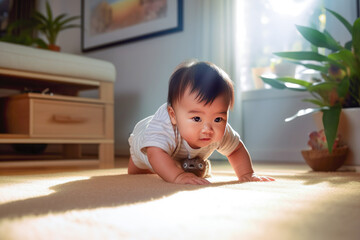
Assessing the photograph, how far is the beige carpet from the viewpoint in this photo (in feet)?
1.35

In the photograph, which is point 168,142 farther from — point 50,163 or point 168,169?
point 50,163

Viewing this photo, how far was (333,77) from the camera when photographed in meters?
1.47

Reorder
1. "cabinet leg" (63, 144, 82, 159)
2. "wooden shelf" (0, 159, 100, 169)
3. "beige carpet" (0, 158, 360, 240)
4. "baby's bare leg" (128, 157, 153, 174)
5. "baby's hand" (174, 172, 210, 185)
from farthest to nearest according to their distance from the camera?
1. "cabinet leg" (63, 144, 82, 159)
2. "wooden shelf" (0, 159, 100, 169)
3. "baby's bare leg" (128, 157, 153, 174)
4. "baby's hand" (174, 172, 210, 185)
5. "beige carpet" (0, 158, 360, 240)

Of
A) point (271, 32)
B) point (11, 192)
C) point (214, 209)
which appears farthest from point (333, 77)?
point (11, 192)

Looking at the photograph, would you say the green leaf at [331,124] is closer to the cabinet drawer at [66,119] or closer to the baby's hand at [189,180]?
the baby's hand at [189,180]

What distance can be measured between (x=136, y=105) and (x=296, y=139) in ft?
4.38

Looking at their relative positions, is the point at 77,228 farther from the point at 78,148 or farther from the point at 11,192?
the point at 78,148

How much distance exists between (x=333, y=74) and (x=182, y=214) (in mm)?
1176

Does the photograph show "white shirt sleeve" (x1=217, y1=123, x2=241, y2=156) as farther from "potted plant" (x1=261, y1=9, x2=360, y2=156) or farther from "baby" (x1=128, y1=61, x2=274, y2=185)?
"potted plant" (x1=261, y1=9, x2=360, y2=156)

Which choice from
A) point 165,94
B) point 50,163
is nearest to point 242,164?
point 50,163

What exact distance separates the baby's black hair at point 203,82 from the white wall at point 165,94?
1344mm

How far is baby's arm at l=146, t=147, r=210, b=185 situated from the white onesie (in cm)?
2

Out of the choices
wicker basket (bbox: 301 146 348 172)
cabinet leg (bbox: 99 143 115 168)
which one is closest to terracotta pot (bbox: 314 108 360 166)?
wicker basket (bbox: 301 146 348 172)

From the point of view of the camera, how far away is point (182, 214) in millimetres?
511
